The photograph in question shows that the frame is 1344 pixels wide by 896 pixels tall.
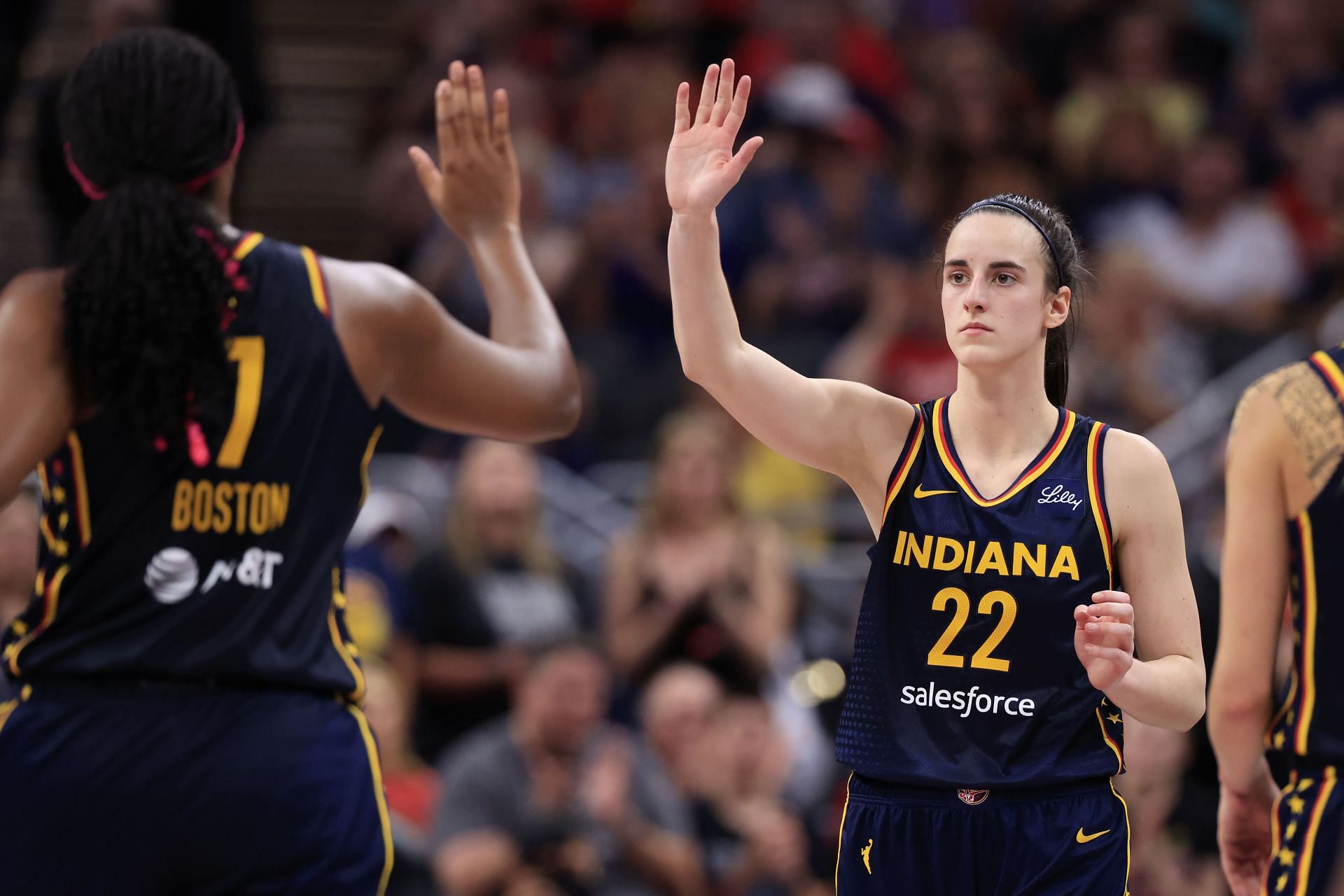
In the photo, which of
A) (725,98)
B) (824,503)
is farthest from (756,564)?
(725,98)

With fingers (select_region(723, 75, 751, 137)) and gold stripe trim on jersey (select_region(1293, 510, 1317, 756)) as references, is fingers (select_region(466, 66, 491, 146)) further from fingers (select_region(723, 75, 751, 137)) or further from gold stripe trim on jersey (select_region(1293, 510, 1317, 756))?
gold stripe trim on jersey (select_region(1293, 510, 1317, 756))

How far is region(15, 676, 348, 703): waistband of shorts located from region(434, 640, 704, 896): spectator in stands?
145 inches

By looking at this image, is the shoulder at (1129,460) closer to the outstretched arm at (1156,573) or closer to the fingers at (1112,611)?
the outstretched arm at (1156,573)

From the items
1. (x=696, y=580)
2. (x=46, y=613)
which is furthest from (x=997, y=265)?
(x=696, y=580)

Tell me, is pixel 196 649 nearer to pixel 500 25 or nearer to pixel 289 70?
pixel 500 25

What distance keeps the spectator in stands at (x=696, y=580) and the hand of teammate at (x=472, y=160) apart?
3.88 metres

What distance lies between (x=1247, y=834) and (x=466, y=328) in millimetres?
2190

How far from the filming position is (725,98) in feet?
11.4

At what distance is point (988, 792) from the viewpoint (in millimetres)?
3312

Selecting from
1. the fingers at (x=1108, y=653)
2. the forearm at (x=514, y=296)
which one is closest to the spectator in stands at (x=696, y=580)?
the forearm at (x=514, y=296)

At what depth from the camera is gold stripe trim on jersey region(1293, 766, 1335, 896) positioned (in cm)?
371

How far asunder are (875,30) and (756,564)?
5506 millimetres

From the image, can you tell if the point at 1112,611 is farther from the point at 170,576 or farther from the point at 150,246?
the point at 150,246

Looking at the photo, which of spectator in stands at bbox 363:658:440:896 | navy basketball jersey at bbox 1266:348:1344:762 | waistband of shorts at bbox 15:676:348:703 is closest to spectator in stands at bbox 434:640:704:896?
spectator in stands at bbox 363:658:440:896
